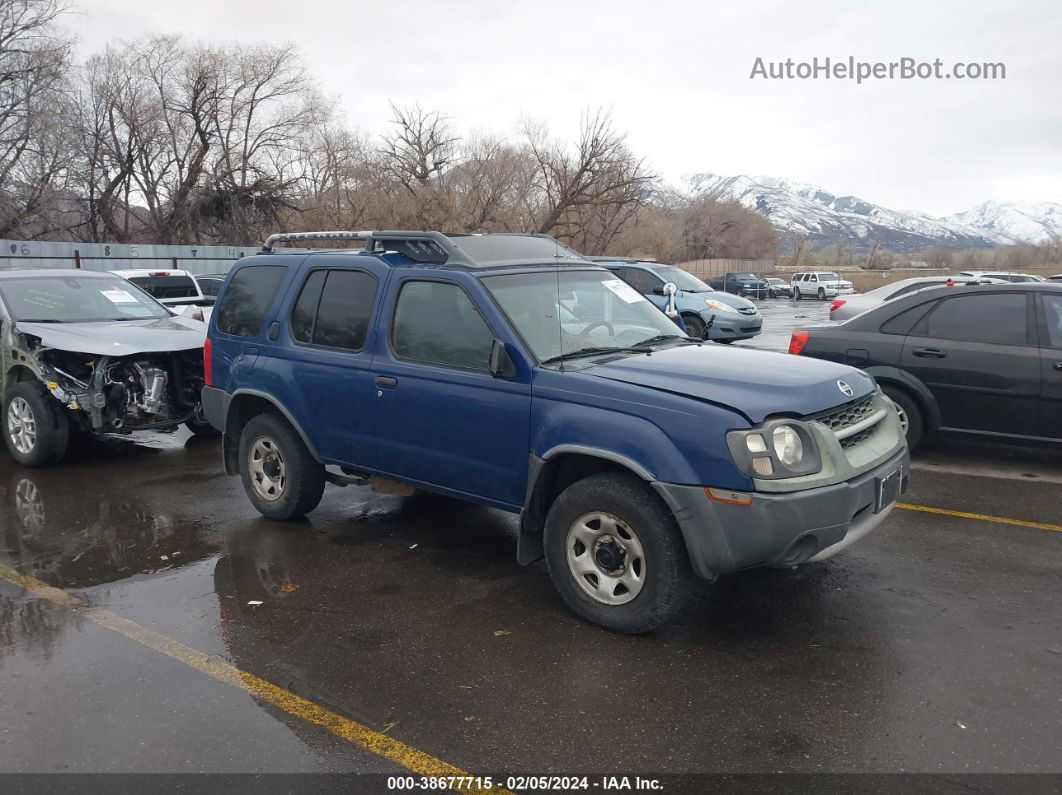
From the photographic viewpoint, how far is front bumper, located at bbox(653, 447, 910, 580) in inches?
147

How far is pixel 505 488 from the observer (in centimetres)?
455

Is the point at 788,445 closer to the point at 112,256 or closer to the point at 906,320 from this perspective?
the point at 906,320

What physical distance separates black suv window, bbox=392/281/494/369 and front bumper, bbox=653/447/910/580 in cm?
142

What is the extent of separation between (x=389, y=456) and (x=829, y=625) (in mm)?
2663

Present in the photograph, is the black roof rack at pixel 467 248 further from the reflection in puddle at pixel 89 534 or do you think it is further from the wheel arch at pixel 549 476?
the reflection in puddle at pixel 89 534

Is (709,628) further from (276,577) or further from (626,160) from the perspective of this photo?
(626,160)

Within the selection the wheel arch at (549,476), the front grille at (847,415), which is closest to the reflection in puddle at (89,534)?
the wheel arch at (549,476)

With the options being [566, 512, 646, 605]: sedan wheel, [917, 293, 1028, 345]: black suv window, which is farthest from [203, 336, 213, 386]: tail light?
[917, 293, 1028, 345]: black suv window

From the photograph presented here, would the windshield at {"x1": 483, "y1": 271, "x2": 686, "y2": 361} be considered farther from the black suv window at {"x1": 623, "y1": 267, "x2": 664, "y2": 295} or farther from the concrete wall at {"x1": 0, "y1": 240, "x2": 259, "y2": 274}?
the concrete wall at {"x1": 0, "y1": 240, "x2": 259, "y2": 274}

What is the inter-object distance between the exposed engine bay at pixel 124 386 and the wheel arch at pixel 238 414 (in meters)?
2.11

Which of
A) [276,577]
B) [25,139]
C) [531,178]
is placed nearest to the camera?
[276,577]

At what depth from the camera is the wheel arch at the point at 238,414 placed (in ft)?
19.2

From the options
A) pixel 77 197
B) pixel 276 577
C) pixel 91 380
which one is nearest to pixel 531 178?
pixel 77 197

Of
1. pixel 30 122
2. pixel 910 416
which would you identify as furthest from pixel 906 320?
pixel 30 122
